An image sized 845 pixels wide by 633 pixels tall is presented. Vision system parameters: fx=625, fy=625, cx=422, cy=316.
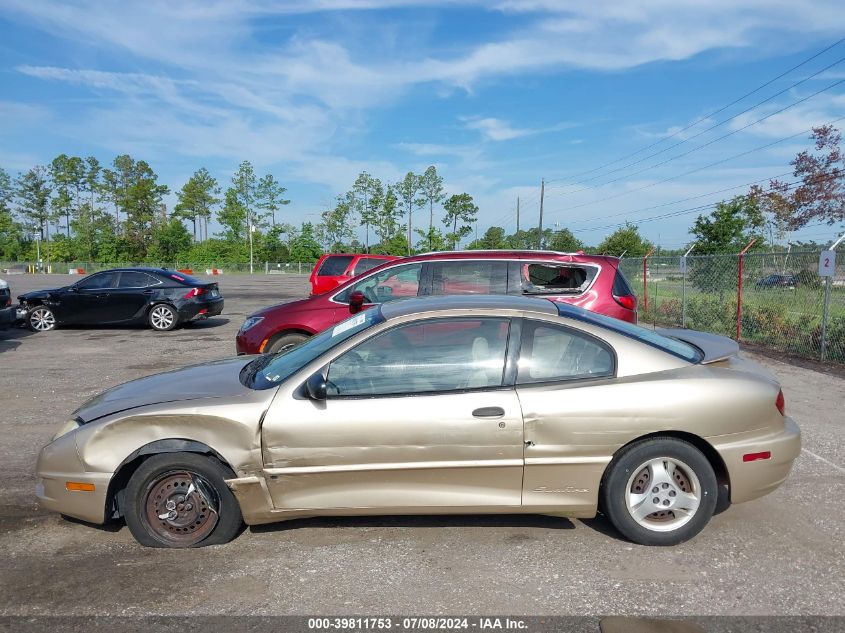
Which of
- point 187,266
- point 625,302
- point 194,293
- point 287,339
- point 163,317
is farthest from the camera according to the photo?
point 187,266

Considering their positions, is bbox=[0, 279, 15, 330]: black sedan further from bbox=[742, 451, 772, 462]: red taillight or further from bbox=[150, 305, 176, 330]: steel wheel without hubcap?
bbox=[742, 451, 772, 462]: red taillight

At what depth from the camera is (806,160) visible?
27.1 m

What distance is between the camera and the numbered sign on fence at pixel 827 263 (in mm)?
9336

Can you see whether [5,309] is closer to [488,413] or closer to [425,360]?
[425,360]

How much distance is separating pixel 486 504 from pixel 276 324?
4.40 metres

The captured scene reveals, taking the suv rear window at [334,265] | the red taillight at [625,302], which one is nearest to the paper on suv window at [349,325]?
the red taillight at [625,302]

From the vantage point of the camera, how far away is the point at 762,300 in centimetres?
1235

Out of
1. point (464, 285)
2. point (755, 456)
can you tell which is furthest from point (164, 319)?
point (755, 456)

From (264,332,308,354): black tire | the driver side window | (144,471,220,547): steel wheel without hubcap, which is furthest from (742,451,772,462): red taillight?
(264,332,308,354): black tire

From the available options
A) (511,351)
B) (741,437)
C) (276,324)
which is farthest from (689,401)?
(276,324)

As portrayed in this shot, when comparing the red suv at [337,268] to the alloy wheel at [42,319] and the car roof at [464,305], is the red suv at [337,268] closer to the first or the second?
the alloy wheel at [42,319]

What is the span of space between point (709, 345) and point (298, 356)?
2.92 m

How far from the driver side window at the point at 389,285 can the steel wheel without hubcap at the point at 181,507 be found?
3976 mm

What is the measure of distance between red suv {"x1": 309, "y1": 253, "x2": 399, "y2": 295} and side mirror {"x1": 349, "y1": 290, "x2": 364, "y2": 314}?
7063 millimetres
